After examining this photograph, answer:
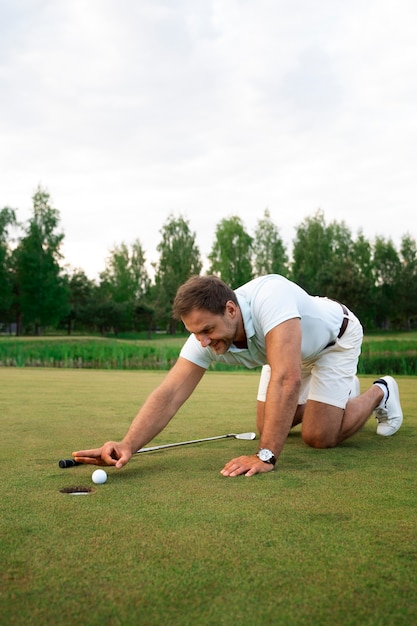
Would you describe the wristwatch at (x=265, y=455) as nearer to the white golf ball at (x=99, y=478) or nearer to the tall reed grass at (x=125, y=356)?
the white golf ball at (x=99, y=478)

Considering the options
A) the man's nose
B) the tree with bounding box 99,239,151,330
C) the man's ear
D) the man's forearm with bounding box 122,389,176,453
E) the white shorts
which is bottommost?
the man's forearm with bounding box 122,389,176,453

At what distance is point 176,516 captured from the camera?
217cm

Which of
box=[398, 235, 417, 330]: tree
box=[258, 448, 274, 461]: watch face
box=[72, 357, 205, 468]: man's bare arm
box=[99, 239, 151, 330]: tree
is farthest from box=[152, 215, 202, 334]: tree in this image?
box=[258, 448, 274, 461]: watch face

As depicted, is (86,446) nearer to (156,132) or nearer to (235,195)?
(156,132)

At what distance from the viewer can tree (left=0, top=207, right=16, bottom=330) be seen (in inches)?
1558

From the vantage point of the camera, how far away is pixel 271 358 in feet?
9.94

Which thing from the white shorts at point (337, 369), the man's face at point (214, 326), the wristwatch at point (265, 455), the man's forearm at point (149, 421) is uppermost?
the man's face at point (214, 326)

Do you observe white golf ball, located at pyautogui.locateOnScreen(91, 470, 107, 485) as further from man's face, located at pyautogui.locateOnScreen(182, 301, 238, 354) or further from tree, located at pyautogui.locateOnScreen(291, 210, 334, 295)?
tree, located at pyautogui.locateOnScreen(291, 210, 334, 295)

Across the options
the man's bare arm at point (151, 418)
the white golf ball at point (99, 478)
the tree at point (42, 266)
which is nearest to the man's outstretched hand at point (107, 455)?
the man's bare arm at point (151, 418)

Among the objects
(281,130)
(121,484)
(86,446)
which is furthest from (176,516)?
(281,130)

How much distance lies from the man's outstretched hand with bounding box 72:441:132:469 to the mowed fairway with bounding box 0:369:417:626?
0.07m

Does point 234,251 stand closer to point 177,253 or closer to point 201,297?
point 177,253

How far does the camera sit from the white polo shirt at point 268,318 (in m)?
3.10

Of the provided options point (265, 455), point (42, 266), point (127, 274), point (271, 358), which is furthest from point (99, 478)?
point (127, 274)
